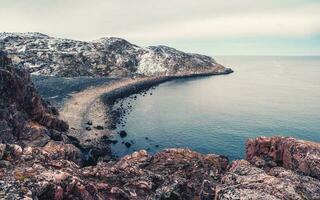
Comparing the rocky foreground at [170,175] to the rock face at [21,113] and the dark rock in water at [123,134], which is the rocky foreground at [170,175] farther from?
the dark rock in water at [123,134]

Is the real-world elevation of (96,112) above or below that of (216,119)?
above

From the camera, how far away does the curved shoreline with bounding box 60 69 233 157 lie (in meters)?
83.6

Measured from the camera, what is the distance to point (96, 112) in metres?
112

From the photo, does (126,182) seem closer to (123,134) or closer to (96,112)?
(123,134)

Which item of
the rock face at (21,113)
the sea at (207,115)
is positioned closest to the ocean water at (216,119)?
the sea at (207,115)

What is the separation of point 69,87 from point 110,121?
62320 mm

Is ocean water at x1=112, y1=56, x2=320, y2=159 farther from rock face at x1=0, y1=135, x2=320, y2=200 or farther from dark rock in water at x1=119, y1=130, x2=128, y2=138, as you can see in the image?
rock face at x1=0, y1=135, x2=320, y2=200

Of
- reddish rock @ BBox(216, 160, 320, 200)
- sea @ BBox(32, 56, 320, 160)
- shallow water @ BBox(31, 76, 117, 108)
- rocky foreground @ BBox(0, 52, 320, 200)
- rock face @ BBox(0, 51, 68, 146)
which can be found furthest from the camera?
shallow water @ BBox(31, 76, 117, 108)

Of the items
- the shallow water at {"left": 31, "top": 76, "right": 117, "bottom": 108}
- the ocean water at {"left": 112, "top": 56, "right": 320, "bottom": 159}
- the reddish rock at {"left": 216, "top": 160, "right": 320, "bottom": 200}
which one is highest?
the reddish rock at {"left": 216, "top": 160, "right": 320, "bottom": 200}

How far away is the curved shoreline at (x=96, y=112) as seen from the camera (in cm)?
8358

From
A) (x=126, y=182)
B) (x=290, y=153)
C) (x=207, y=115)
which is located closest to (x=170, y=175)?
(x=126, y=182)

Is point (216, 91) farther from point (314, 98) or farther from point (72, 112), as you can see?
point (72, 112)

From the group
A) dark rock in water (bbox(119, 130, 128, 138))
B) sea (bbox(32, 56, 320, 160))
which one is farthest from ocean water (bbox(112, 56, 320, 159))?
dark rock in water (bbox(119, 130, 128, 138))

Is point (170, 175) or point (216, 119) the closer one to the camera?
point (170, 175)
